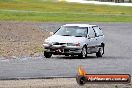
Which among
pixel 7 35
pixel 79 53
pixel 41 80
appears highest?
pixel 41 80

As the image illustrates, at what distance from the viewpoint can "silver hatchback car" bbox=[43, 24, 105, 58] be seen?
87.7 feet

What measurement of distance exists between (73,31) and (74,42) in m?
1.17

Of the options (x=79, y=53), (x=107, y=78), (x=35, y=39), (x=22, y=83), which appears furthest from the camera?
(x=35, y=39)

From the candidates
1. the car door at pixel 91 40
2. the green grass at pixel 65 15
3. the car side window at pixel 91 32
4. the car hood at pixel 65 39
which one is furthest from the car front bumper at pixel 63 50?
Answer: the green grass at pixel 65 15

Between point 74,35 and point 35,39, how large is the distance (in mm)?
13152

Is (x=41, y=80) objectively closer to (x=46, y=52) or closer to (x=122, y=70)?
(x=122, y=70)

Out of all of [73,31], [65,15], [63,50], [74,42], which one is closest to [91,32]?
[73,31]

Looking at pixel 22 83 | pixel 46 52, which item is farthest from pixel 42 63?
pixel 22 83

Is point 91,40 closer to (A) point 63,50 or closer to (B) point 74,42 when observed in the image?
(B) point 74,42

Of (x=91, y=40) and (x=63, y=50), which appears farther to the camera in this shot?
(x=91, y=40)

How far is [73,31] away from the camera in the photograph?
1097 inches

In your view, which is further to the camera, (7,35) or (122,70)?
(7,35)

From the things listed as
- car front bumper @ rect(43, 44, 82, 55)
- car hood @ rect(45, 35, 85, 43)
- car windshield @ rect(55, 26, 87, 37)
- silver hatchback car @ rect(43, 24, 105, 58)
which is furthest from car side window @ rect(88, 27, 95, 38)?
car front bumper @ rect(43, 44, 82, 55)

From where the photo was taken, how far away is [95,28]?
29.2 m
